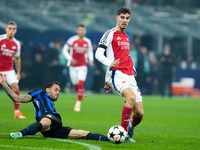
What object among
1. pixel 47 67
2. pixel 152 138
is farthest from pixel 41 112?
pixel 47 67

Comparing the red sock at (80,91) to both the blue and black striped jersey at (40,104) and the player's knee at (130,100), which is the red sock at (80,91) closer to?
the blue and black striped jersey at (40,104)

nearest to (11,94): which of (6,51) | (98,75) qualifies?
(6,51)

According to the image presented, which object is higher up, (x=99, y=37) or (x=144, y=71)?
(x=99, y=37)

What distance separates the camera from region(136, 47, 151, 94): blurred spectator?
25.5 m

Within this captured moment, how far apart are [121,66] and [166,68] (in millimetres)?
16356

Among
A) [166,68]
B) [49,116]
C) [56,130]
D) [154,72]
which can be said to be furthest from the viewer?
[154,72]

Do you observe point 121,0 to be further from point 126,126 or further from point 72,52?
point 126,126

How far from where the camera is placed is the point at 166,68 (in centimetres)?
2478

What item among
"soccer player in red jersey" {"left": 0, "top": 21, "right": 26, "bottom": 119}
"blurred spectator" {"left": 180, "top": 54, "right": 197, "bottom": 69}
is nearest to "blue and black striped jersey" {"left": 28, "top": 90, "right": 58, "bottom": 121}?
"soccer player in red jersey" {"left": 0, "top": 21, "right": 26, "bottom": 119}

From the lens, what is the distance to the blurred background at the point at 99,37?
82.4ft

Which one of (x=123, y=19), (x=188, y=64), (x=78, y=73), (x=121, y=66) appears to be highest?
(x=123, y=19)

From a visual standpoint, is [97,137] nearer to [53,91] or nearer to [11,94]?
[53,91]

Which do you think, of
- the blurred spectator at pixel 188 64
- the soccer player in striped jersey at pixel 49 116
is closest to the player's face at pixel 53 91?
the soccer player in striped jersey at pixel 49 116

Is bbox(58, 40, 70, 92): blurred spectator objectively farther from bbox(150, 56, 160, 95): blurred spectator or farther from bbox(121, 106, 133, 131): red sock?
bbox(121, 106, 133, 131): red sock
